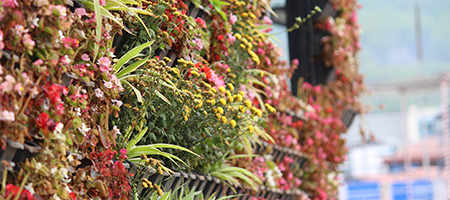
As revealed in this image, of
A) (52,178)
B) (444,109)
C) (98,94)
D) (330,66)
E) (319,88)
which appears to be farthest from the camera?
(444,109)

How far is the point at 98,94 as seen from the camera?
1812 millimetres

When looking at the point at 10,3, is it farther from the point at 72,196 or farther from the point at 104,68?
the point at 72,196

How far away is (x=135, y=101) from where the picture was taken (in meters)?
2.03

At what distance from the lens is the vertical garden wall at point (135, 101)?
1.43 m

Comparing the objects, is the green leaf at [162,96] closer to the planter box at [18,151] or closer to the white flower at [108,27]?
the white flower at [108,27]

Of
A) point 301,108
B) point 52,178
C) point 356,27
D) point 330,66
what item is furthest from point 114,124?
point 356,27

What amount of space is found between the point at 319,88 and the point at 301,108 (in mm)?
442

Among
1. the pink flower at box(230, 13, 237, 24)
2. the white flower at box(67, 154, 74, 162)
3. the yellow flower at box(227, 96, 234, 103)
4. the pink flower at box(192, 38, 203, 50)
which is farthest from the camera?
the pink flower at box(230, 13, 237, 24)

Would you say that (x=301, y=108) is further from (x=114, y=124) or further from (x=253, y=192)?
(x=114, y=124)

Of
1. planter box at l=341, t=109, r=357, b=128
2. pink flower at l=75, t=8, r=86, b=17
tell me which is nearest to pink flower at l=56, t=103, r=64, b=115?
pink flower at l=75, t=8, r=86, b=17

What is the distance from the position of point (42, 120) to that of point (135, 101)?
0.59m

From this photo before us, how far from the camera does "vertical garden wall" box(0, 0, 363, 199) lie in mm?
1431

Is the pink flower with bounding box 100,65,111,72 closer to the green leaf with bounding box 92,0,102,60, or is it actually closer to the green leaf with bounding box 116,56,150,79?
the green leaf with bounding box 92,0,102,60

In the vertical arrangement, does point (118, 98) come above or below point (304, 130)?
below
